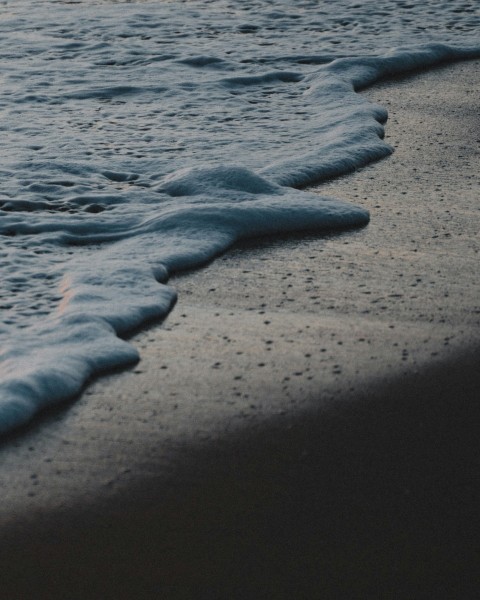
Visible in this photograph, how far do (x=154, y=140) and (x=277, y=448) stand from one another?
2.56 metres

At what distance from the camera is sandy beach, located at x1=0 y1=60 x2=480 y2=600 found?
170 centimetres

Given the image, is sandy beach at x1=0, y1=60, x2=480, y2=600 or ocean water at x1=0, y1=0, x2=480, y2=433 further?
ocean water at x1=0, y1=0, x2=480, y2=433

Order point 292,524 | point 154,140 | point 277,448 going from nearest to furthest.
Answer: point 292,524 < point 277,448 < point 154,140

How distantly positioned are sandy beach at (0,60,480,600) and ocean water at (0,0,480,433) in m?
0.18

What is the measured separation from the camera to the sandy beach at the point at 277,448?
1.70 metres

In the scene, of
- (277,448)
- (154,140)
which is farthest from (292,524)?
(154,140)

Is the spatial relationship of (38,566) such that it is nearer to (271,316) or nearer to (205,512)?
(205,512)

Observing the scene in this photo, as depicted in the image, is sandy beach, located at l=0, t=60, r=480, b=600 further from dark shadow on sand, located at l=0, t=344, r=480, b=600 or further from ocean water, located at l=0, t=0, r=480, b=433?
ocean water, located at l=0, t=0, r=480, b=433

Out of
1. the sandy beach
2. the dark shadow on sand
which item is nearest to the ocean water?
the sandy beach

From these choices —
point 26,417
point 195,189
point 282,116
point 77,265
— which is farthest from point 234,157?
point 26,417

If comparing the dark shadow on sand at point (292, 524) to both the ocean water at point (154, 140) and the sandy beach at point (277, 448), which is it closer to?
the sandy beach at point (277, 448)

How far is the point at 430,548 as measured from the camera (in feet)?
5.70

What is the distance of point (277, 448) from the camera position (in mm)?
2059

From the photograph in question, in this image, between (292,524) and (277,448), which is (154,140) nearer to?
(277,448)
